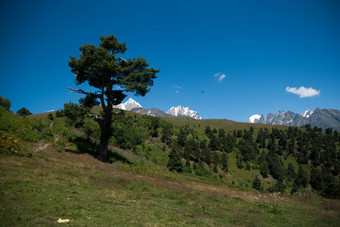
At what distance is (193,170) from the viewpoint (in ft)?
181

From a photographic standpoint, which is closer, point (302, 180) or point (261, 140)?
point (302, 180)

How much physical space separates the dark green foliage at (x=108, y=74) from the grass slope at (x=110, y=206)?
811 centimetres

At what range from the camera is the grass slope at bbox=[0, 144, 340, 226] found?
24.3ft

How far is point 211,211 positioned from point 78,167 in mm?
11889

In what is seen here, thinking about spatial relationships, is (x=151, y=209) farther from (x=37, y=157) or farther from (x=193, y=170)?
(x=193, y=170)

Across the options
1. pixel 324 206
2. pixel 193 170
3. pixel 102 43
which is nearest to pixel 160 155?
pixel 193 170

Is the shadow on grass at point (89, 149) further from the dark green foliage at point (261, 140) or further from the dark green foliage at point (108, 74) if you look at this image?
the dark green foliage at point (261, 140)

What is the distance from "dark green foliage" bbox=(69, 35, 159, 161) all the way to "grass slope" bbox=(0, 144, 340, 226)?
811 cm

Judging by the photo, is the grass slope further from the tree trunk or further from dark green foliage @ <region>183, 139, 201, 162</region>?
dark green foliage @ <region>183, 139, 201, 162</region>

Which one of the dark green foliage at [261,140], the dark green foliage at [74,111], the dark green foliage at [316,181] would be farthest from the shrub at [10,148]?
the dark green foliage at [261,140]

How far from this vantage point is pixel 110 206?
9.27 m

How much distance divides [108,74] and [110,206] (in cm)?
1624

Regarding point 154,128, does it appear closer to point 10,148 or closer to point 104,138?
point 104,138

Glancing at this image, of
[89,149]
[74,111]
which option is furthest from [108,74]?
[89,149]
